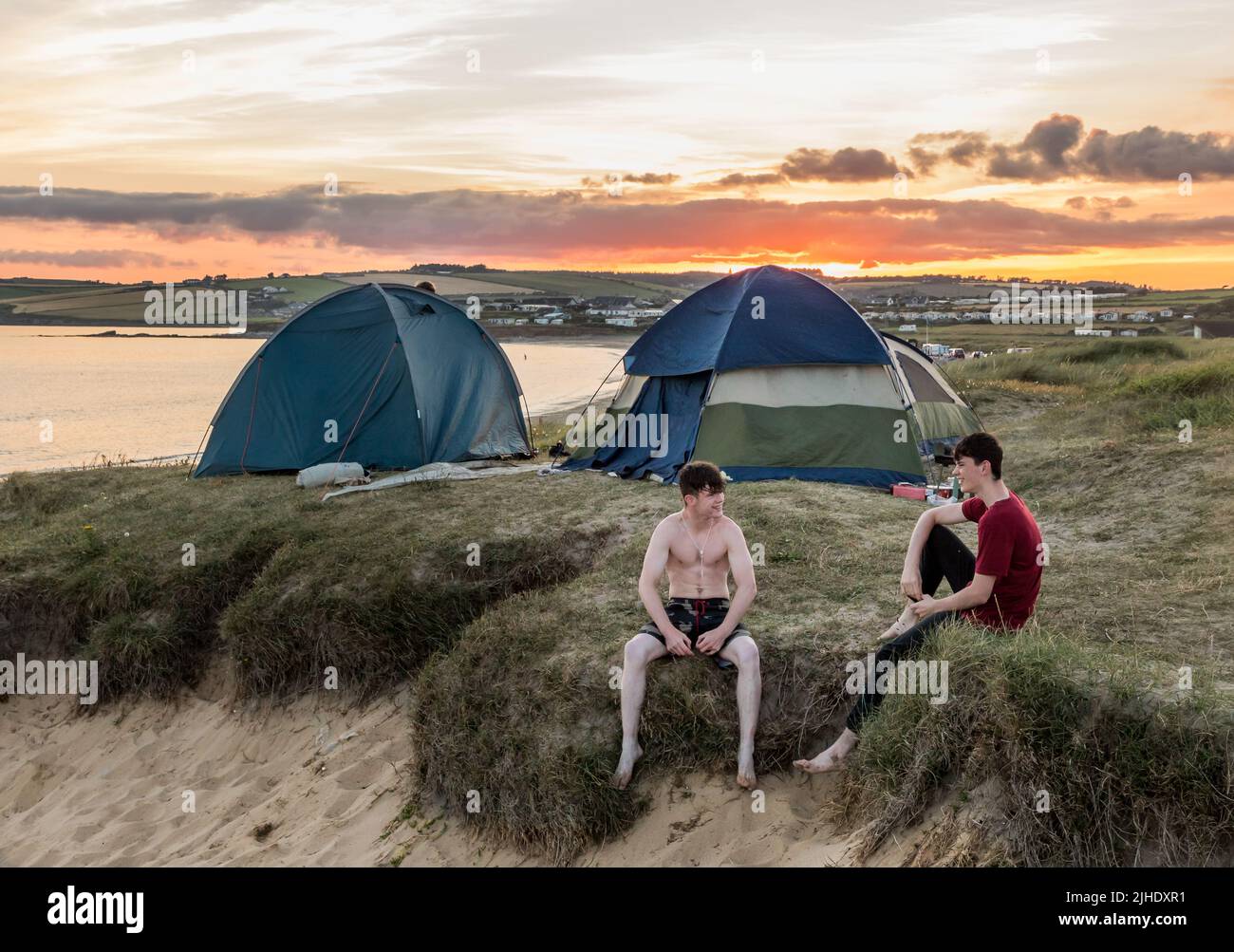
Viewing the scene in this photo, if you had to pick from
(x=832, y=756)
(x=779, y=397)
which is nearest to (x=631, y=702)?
(x=832, y=756)

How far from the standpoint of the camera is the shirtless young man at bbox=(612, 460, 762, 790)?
21.0 ft

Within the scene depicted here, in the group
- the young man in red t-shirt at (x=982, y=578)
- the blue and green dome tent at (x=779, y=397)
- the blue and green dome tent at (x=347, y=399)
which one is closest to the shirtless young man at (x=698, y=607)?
the young man in red t-shirt at (x=982, y=578)

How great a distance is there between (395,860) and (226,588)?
15.4 feet

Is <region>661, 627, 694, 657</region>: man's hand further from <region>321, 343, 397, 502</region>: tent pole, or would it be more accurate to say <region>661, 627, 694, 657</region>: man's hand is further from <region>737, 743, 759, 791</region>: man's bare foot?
<region>321, 343, 397, 502</region>: tent pole

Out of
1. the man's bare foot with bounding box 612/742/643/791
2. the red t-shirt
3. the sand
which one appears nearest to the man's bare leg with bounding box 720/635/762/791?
the sand

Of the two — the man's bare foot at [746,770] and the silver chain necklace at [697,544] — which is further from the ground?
the silver chain necklace at [697,544]

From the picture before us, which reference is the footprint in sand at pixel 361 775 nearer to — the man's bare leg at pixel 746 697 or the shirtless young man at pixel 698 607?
the shirtless young man at pixel 698 607

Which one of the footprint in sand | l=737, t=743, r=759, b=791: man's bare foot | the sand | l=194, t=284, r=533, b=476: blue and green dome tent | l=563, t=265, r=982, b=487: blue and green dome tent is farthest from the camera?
l=194, t=284, r=533, b=476: blue and green dome tent

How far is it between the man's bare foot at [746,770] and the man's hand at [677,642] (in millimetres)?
665

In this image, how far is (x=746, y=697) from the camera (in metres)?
6.35

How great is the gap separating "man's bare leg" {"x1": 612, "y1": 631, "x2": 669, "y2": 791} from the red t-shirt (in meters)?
1.93

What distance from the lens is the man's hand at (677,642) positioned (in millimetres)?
6566
